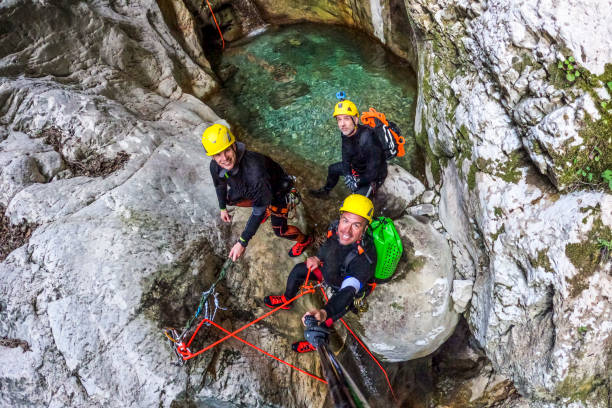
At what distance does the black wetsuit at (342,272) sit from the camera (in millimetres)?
4680

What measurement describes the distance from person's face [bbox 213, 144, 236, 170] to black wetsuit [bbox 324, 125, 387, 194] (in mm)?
1930

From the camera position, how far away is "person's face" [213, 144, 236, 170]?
16.2 ft

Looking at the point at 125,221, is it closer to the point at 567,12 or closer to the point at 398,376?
the point at 398,376

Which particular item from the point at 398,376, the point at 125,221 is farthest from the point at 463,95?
the point at 125,221

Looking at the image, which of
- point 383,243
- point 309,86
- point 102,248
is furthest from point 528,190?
point 309,86

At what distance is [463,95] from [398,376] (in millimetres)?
5039

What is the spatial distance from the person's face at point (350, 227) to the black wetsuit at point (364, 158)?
5.28 feet

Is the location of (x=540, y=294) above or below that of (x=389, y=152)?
below

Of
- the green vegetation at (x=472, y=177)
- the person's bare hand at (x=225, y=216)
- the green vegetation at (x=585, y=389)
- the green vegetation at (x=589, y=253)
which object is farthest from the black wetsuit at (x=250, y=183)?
the green vegetation at (x=585, y=389)

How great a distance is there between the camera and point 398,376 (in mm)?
6762

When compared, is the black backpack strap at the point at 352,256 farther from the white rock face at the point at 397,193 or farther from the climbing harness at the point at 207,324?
the white rock face at the point at 397,193

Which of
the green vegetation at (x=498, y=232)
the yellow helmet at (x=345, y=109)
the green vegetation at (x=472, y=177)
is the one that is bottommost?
the green vegetation at (x=498, y=232)

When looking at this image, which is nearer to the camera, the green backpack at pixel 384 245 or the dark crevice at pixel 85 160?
the green backpack at pixel 384 245

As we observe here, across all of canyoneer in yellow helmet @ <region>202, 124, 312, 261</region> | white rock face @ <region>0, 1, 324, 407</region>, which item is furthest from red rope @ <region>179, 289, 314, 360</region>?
canyoneer in yellow helmet @ <region>202, 124, 312, 261</region>
